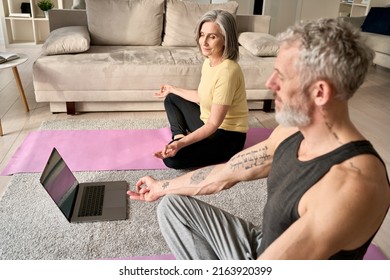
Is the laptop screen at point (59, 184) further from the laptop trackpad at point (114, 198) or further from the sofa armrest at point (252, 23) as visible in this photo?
the sofa armrest at point (252, 23)

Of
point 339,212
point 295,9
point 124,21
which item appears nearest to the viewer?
point 339,212

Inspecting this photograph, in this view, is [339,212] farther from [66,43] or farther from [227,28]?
[66,43]

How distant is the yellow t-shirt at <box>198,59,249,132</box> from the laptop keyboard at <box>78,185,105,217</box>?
2.54 feet

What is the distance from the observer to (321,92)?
0.88m

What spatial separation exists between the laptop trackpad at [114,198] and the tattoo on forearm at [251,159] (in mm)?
822

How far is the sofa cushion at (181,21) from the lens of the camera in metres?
3.57

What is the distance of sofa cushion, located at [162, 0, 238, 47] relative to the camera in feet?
11.7

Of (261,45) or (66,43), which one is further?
(261,45)

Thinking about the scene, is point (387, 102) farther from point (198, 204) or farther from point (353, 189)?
point (353, 189)

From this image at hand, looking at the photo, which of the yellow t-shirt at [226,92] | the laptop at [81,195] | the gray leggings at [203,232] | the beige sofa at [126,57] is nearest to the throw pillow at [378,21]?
the beige sofa at [126,57]

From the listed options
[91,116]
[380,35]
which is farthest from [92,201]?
[380,35]

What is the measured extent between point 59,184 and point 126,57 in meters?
1.56

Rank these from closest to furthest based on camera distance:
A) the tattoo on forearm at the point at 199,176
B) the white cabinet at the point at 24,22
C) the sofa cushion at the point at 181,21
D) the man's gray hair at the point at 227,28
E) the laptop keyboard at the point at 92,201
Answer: the tattoo on forearm at the point at 199,176 < the laptop keyboard at the point at 92,201 < the man's gray hair at the point at 227,28 < the sofa cushion at the point at 181,21 < the white cabinet at the point at 24,22

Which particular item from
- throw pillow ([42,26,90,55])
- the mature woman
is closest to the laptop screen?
the mature woman
